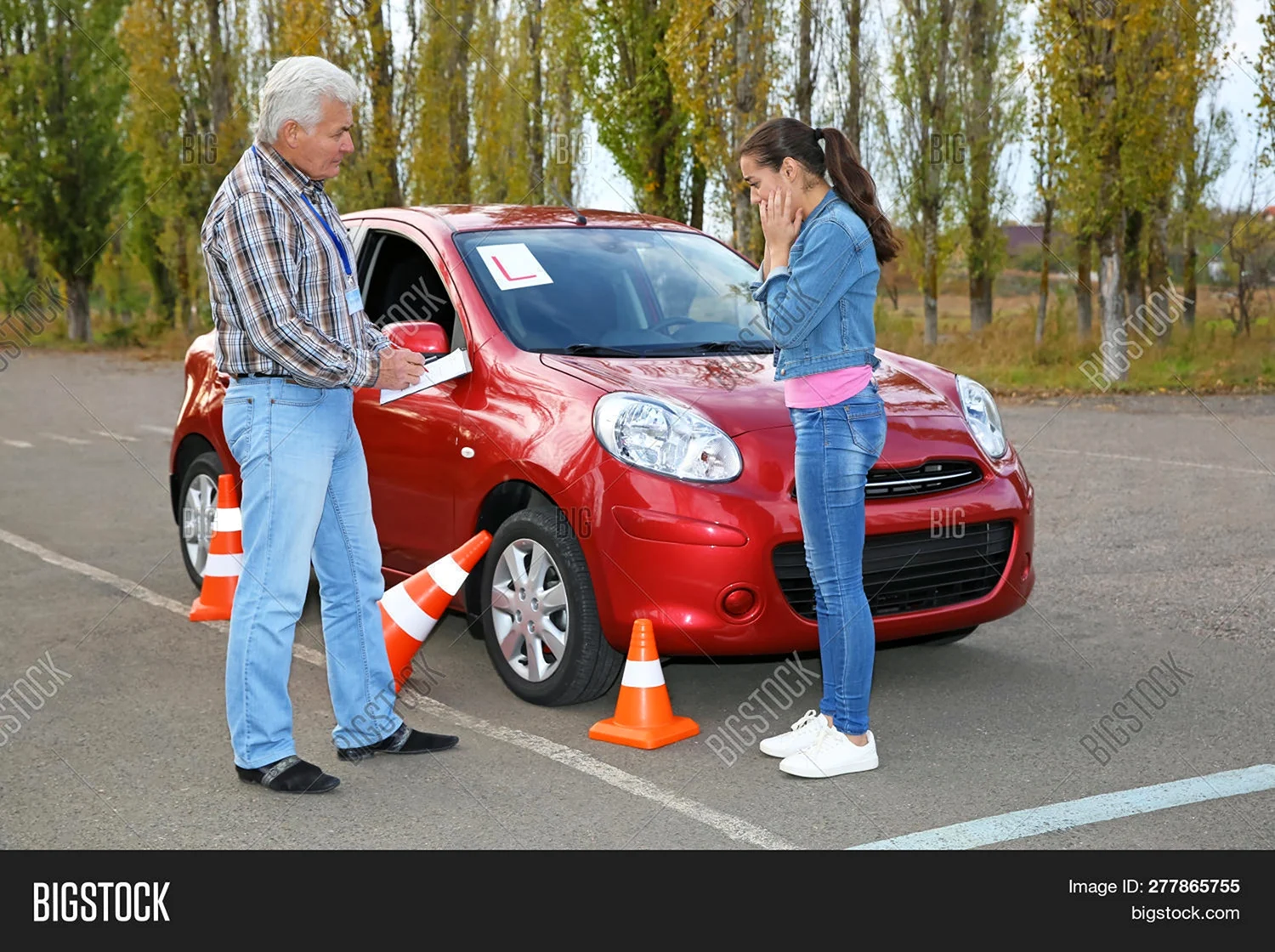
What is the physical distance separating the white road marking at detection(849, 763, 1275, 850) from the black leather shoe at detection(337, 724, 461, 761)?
1514 mm

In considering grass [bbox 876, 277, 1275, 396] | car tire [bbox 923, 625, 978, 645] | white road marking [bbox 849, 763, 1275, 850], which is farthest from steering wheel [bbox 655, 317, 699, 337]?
grass [bbox 876, 277, 1275, 396]

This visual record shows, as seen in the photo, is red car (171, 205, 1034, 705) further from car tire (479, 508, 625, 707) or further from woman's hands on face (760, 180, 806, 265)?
woman's hands on face (760, 180, 806, 265)

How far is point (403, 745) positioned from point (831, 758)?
54.5 inches

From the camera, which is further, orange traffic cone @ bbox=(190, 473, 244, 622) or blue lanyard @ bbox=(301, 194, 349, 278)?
orange traffic cone @ bbox=(190, 473, 244, 622)

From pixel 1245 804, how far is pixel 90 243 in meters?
40.3

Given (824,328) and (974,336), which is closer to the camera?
(824,328)

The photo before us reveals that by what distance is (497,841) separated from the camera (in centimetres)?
387

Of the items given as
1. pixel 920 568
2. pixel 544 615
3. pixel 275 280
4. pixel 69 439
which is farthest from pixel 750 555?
pixel 69 439

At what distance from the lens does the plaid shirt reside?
13.4ft

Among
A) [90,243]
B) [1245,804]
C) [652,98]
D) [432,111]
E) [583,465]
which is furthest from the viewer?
[90,243]

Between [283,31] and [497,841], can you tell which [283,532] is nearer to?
[497,841]

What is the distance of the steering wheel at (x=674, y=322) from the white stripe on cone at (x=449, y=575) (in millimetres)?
1282

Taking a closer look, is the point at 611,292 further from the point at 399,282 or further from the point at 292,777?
the point at 292,777
